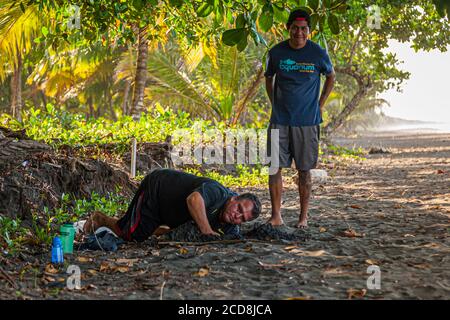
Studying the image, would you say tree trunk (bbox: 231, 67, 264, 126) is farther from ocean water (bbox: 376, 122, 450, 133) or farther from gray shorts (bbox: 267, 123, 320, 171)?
ocean water (bbox: 376, 122, 450, 133)

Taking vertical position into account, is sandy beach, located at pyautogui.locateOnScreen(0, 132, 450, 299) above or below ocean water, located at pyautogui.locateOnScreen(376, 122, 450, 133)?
above

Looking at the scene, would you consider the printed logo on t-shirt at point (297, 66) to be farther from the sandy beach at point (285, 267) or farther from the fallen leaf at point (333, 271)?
the fallen leaf at point (333, 271)

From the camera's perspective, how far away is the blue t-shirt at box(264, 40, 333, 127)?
536cm

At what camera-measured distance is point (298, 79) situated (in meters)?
5.36

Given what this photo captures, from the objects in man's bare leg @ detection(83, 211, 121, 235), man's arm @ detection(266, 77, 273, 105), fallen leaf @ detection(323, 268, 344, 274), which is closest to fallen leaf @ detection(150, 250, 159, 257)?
man's bare leg @ detection(83, 211, 121, 235)

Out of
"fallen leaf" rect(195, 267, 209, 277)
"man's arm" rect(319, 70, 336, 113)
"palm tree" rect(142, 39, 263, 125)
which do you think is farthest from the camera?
"palm tree" rect(142, 39, 263, 125)

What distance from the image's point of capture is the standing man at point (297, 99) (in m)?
5.35

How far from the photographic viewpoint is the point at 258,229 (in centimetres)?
506

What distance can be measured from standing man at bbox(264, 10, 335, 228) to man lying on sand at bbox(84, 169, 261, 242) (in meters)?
0.82

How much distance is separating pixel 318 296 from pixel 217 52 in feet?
35.5

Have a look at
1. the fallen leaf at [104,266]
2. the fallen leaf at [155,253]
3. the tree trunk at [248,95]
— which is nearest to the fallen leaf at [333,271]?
the fallen leaf at [155,253]

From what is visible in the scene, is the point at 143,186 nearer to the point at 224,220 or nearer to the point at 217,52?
the point at 224,220

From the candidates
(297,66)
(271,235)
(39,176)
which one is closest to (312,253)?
(271,235)

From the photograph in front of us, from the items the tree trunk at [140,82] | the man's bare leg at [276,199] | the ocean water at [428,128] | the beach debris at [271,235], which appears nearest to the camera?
the beach debris at [271,235]
